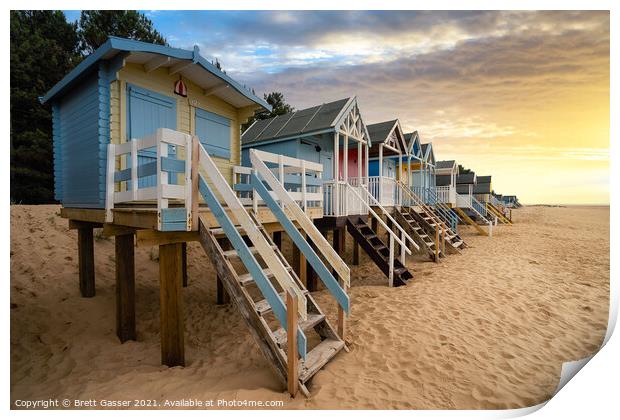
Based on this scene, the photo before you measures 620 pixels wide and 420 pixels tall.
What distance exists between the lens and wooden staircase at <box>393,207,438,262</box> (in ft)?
31.1

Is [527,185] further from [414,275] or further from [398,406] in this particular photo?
[398,406]

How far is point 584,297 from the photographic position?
556cm

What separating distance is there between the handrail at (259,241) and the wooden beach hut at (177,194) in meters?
0.01

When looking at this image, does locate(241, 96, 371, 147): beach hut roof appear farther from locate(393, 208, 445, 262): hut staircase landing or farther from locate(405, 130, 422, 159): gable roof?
locate(405, 130, 422, 159): gable roof

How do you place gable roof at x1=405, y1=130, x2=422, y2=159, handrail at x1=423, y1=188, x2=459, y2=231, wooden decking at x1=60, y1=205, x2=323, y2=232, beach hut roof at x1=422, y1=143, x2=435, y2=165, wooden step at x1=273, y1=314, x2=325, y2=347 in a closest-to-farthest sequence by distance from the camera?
1. wooden step at x1=273, y1=314, x2=325, y2=347
2. wooden decking at x1=60, y1=205, x2=323, y2=232
3. handrail at x1=423, y1=188, x2=459, y2=231
4. gable roof at x1=405, y1=130, x2=422, y2=159
5. beach hut roof at x1=422, y1=143, x2=435, y2=165

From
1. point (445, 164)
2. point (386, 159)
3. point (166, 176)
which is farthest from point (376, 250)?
point (445, 164)

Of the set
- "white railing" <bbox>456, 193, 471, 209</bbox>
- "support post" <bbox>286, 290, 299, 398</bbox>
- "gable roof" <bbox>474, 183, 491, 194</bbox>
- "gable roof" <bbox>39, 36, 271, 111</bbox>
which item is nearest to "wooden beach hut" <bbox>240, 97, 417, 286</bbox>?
"gable roof" <bbox>39, 36, 271, 111</bbox>

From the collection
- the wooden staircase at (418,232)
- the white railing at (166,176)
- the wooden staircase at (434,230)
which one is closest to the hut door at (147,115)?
the white railing at (166,176)

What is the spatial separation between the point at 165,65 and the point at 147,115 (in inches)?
40.4

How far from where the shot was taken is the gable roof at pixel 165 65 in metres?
4.55

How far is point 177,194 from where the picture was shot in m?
3.55

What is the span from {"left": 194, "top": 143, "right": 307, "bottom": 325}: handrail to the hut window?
3442 mm

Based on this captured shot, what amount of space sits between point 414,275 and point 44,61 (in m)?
8.85
